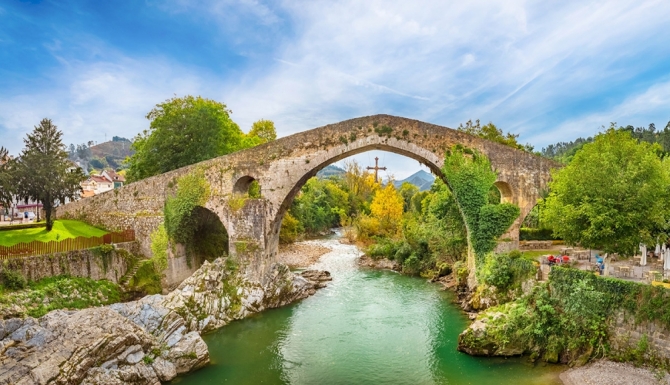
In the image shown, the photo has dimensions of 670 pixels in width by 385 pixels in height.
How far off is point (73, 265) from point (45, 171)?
4.63m

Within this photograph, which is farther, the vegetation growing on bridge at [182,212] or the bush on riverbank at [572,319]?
the vegetation growing on bridge at [182,212]

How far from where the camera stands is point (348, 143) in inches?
766

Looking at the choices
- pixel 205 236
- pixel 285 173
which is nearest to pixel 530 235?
pixel 285 173

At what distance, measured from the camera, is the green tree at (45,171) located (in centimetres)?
1742

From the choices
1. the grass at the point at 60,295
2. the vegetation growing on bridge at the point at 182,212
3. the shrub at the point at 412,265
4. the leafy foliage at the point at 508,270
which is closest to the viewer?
the grass at the point at 60,295

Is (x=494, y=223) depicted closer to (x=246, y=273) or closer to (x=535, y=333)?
(x=535, y=333)

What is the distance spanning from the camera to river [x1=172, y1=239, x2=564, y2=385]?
39.2 ft

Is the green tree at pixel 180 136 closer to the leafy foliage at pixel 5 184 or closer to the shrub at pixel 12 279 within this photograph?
the leafy foliage at pixel 5 184

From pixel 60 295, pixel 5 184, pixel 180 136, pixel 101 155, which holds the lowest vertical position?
pixel 60 295

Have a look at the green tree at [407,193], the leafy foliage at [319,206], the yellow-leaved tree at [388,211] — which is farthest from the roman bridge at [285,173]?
the green tree at [407,193]

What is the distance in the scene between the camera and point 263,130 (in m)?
36.2

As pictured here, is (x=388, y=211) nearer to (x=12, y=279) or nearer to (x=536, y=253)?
(x=536, y=253)

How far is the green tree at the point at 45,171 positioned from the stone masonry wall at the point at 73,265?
11.2 ft

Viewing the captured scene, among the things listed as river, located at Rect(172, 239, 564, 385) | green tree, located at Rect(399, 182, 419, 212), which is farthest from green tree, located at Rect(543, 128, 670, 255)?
green tree, located at Rect(399, 182, 419, 212)
